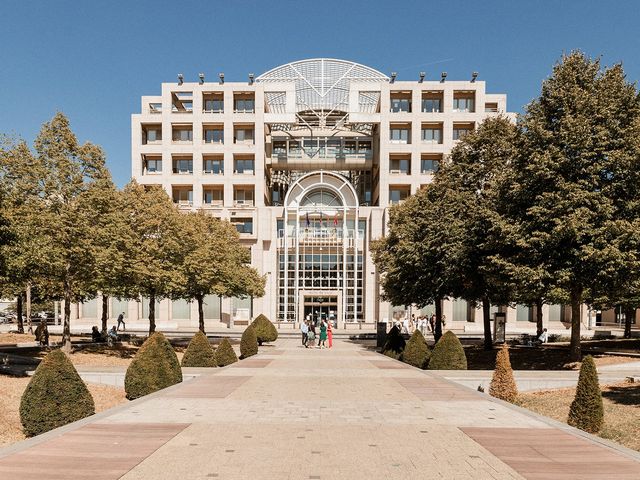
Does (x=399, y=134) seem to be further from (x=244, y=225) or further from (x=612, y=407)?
(x=612, y=407)

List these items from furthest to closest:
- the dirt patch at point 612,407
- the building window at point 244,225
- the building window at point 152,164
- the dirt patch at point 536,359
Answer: the building window at point 152,164, the building window at point 244,225, the dirt patch at point 536,359, the dirt patch at point 612,407

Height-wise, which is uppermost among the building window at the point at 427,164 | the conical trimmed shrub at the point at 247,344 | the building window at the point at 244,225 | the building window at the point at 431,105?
the building window at the point at 431,105

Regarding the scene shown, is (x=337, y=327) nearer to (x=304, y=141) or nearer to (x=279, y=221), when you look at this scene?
(x=279, y=221)

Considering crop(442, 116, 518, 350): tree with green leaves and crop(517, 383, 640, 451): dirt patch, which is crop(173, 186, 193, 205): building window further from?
crop(517, 383, 640, 451): dirt patch

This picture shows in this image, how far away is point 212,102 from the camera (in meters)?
63.4

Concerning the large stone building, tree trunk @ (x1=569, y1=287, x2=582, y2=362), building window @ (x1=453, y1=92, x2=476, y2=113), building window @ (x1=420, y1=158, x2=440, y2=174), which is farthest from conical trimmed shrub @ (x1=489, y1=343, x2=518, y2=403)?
building window @ (x1=453, y1=92, x2=476, y2=113)

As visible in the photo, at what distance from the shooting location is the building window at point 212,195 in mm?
62219

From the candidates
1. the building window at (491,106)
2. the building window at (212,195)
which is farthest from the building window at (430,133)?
the building window at (212,195)

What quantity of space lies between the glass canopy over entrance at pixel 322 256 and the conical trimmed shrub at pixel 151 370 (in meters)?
42.8

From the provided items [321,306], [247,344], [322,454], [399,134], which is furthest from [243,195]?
[322,454]

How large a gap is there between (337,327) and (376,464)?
50463mm

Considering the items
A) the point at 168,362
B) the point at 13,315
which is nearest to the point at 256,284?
the point at 168,362

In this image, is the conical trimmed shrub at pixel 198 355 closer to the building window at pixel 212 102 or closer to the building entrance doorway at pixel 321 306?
the building entrance doorway at pixel 321 306

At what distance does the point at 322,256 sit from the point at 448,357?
134 ft
